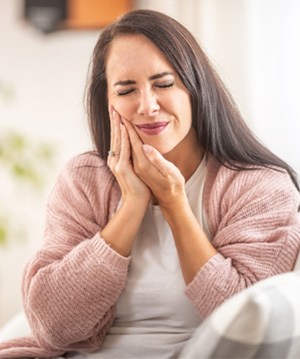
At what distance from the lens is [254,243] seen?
53.1 inches

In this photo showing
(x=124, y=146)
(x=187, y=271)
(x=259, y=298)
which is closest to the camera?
(x=259, y=298)

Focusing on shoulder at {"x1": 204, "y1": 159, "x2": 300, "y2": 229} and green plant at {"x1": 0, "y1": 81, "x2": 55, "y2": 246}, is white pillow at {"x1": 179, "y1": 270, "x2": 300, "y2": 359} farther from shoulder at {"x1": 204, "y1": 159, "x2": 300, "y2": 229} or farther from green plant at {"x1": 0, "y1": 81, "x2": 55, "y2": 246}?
green plant at {"x1": 0, "y1": 81, "x2": 55, "y2": 246}

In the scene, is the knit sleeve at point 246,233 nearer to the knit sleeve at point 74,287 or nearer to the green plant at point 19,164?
the knit sleeve at point 74,287

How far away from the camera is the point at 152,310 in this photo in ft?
4.52

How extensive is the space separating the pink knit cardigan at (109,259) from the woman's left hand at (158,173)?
102mm

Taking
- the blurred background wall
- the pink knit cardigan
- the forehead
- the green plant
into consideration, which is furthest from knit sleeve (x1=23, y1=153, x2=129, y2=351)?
the green plant

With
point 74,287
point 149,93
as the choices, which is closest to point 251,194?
point 149,93

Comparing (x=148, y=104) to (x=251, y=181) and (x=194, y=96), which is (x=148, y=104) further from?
(x=251, y=181)

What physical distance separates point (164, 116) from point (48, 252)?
0.39m

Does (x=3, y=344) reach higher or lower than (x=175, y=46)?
lower

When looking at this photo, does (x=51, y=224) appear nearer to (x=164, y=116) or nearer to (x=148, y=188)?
(x=148, y=188)

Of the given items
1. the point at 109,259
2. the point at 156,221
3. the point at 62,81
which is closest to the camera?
the point at 109,259

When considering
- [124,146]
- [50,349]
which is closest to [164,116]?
[124,146]

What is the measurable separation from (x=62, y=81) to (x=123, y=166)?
1.36 meters
